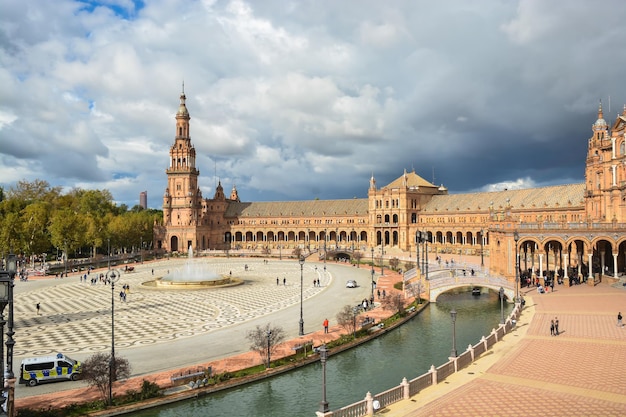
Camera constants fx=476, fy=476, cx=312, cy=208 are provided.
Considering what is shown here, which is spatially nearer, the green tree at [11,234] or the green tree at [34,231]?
the green tree at [11,234]

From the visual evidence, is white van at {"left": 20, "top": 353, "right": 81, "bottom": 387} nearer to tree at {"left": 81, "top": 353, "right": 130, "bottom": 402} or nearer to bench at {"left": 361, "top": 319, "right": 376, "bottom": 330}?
tree at {"left": 81, "top": 353, "right": 130, "bottom": 402}

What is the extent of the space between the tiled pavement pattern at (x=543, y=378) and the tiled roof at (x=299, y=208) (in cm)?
9907

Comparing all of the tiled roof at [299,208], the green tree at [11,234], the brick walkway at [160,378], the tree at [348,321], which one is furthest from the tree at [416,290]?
the tiled roof at [299,208]

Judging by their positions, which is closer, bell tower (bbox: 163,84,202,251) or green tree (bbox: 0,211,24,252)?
green tree (bbox: 0,211,24,252)

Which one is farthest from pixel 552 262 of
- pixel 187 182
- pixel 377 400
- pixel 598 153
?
pixel 187 182

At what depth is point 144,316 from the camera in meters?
48.2

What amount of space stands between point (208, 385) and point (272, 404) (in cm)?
400

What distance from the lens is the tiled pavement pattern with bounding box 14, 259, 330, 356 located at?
39000mm

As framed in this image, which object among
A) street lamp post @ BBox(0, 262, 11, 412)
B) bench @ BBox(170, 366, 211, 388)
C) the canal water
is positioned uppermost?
street lamp post @ BBox(0, 262, 11, 412)

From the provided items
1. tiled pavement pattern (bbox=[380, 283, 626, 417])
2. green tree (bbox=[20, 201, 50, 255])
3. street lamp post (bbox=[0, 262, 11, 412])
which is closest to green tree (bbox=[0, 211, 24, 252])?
green tree (bbox=[20, 201, 50, 255])

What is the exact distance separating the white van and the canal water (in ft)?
21.5

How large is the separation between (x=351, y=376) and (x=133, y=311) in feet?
94.3

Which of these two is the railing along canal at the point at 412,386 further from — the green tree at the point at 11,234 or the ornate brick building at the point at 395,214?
the green tree at the point at 11,234

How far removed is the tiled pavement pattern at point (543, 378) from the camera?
2223cm
